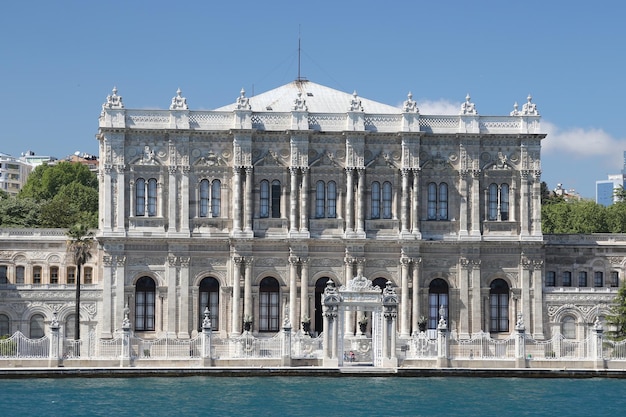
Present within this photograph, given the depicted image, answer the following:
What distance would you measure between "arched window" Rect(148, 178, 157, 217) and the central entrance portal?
11.3m

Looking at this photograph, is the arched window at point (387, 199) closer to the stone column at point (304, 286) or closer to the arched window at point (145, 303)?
the stone column at point (304, 286)

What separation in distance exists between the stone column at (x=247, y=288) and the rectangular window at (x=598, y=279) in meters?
16.2

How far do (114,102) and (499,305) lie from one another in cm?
1934

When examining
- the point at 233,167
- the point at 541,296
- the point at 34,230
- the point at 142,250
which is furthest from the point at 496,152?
the point at 34,230

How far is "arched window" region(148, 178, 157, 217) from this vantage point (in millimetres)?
62719

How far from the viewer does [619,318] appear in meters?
58.3

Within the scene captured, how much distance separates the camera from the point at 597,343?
2092 inches

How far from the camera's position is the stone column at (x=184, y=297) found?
205 ft

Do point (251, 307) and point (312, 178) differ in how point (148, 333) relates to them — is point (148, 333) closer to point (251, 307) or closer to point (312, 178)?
point (251, 307)

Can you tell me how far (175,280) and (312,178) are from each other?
295 inches

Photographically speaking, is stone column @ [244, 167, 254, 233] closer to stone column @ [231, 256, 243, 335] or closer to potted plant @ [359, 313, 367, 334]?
stone column @ [231, 256, 243, 335]

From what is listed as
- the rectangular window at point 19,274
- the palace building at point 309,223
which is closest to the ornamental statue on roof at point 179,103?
the palace building at point 309,223

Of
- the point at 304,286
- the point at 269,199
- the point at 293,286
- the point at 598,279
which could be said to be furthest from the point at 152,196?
the point at 598,279

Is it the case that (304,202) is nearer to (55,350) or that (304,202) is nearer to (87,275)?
(87,275)
